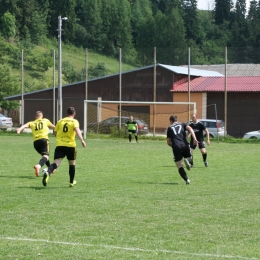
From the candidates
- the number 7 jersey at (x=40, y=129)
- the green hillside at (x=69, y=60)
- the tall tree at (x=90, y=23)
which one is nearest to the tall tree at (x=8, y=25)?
the green hillside at (x=69, y=60)

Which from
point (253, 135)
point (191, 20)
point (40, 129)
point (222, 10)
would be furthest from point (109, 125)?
point (222, 10)

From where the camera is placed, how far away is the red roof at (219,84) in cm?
5281

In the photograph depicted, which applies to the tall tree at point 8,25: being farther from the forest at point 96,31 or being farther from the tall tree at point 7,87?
the tall tree at point 7,87

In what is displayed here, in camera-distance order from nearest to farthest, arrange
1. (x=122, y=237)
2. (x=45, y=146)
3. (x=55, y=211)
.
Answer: (x=122, y=237) < (x=55, y=211) < (x=45, y=146)

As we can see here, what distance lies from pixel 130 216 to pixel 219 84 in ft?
145

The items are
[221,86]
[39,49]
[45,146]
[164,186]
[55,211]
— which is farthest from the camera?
[39,49]

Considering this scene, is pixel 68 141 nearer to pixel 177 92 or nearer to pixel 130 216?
pixel 130 216

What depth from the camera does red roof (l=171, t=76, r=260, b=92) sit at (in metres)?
52.8

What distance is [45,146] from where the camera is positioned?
696 inches

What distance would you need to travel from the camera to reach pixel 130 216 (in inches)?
438

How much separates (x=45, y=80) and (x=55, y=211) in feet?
243

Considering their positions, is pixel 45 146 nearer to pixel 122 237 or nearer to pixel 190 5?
pixel 122 237

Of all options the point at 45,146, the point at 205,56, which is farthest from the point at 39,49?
the point at 45,146

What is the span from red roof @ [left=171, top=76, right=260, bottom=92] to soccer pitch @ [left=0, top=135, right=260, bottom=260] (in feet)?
112
